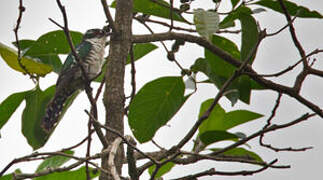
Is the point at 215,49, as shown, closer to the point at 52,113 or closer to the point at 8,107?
the point at 8,107

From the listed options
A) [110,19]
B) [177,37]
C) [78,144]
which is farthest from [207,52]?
[78,144]

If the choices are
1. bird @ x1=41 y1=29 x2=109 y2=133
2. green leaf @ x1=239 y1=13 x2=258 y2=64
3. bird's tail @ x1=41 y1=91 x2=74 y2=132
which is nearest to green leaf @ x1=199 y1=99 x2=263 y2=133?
green leaf @ x1=239 y1=13 x2=258 y2=64

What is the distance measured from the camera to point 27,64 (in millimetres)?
2465

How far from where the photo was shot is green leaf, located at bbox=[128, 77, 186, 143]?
214 centimetres

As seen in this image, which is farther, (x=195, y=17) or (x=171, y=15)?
(x=171, y=15)

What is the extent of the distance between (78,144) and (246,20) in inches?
33.8

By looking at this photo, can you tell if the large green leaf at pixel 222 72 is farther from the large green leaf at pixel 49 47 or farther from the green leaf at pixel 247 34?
the large green leaf at pixel 49 47

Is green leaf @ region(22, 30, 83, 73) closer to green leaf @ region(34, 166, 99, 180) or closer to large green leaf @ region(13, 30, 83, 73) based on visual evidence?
large green leaf @ region(13, 30, 83, 73)

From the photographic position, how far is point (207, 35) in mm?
1890

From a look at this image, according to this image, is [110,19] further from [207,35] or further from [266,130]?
[266,130]

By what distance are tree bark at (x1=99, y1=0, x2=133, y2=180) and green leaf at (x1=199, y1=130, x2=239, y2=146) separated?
1.00 feet

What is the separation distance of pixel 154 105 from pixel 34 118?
0.63m

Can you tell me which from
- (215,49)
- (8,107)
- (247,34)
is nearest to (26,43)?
(8,107)

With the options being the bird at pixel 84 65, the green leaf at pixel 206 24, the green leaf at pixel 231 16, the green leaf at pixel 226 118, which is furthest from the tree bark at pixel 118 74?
the bird at pixel 84 65
